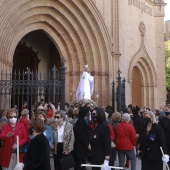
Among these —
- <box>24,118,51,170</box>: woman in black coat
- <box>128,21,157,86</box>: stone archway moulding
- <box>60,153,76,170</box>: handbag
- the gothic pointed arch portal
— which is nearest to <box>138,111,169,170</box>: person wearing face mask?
<box>60,153,76,170</box>: handbag

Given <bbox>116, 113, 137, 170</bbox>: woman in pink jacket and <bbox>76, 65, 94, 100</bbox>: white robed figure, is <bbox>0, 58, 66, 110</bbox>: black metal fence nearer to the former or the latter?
<bbox>76, 65, 94, 100</bbox>: white robed figure

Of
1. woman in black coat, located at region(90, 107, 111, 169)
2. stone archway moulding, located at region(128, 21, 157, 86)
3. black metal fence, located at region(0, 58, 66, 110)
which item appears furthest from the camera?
stone archway moulding, located at region(128, 21, 157, 86)

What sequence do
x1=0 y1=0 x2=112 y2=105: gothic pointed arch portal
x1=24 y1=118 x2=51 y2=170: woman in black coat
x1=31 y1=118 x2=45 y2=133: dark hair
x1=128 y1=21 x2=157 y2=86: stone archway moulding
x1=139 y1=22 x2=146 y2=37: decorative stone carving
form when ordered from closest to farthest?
x1=24 y1=118 x2=51 y2=170: woman in black coat
x1=31 y1=118 x2=45 y2=133: dark hair
x1=0 y1=0 x2=112 y2=105: gothic pointed arch portal
x1=128 y1=21 x2=157 y2=86: stone archway moulding
x1=139 y1=22 x2=146 y2=37: decorative stone carving

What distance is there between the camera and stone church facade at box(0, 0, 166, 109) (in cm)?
1581

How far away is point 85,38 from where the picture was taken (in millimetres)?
19203

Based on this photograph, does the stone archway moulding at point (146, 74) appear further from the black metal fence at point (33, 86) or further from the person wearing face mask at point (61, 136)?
the person wearing face mask at point (61, 136)

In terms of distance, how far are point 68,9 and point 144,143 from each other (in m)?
13.5

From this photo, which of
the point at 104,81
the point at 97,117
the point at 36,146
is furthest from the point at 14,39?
the point at 36,146

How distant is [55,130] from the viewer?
23.2ft

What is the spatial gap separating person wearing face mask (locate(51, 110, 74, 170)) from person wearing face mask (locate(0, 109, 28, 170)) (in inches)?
34.7

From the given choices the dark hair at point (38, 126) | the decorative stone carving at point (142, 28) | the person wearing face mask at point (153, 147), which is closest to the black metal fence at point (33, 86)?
the person wearing face mask at point (153, 147)

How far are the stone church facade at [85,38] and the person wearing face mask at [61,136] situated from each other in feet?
27.6

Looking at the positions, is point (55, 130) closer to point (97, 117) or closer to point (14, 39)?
point (97, 117)

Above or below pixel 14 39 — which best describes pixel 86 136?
below
